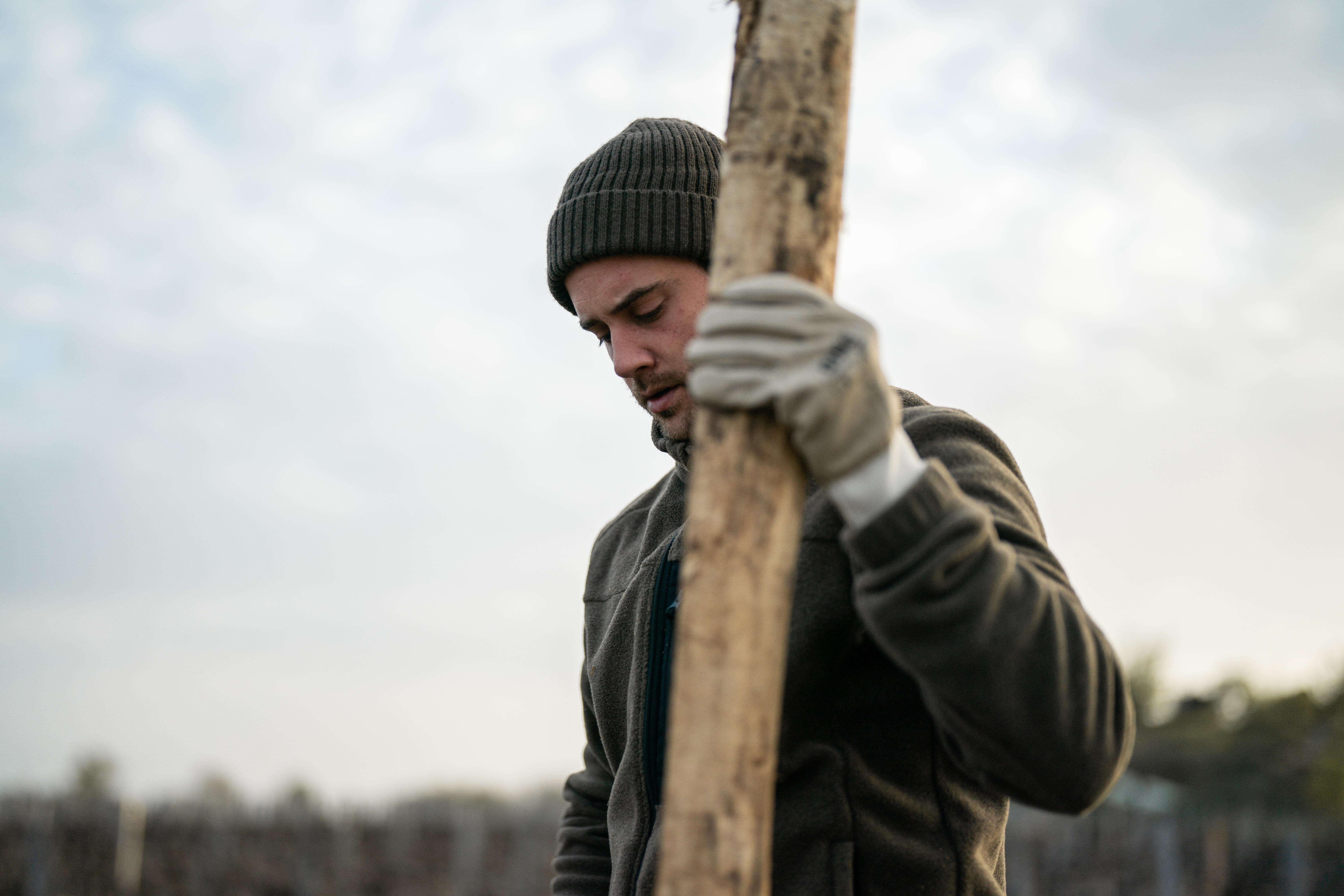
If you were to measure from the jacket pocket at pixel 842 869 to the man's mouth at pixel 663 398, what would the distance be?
92cm

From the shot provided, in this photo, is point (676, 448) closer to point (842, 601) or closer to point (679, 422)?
point (679, 422)

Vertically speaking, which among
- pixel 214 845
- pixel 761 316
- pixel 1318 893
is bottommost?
pixel 1318 893

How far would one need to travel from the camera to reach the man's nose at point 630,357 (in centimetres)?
212

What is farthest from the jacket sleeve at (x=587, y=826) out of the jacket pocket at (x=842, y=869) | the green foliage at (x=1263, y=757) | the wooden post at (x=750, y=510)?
the green foliage at (x=1263, y=757)

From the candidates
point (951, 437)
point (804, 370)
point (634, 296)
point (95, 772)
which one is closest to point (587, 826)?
point (634, 296)

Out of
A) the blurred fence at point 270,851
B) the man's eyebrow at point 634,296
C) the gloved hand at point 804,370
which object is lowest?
the blurred fence at point 270,851

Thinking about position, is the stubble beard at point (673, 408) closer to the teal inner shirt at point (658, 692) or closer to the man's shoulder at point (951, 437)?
the teal inner shirt at point (658, 692)

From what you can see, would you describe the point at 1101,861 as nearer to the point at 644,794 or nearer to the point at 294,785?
the point at 644,794

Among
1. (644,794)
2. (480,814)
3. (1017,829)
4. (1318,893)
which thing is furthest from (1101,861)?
(644,794)

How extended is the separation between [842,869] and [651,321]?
43.7 inches

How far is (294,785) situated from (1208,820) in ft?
121

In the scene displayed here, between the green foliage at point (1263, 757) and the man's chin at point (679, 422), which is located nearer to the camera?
the man's chin at point (679, 422)

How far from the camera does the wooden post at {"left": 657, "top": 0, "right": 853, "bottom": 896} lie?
1.21 metres

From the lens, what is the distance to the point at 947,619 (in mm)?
1247
